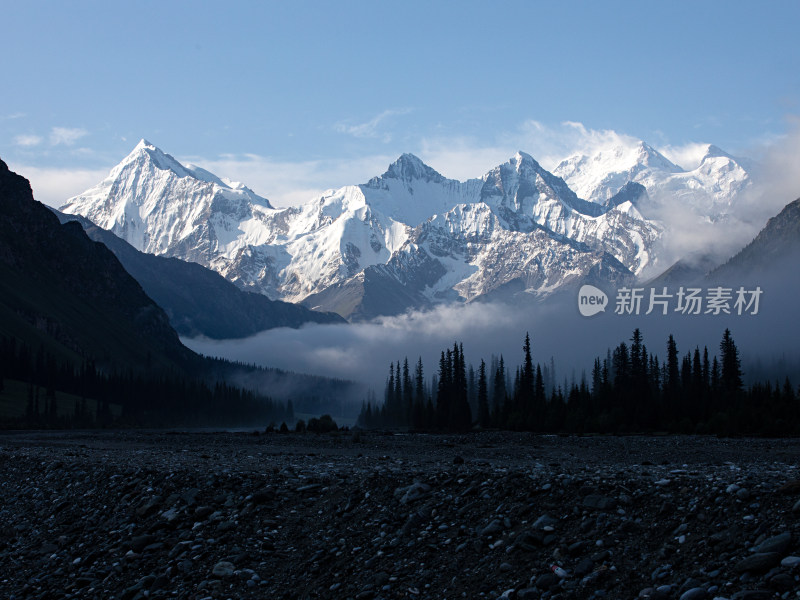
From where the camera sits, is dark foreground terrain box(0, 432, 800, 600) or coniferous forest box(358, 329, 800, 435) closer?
dark foreground terrain box(0, 432, 800, 600)

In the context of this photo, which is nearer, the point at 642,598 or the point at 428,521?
the point at 642,598

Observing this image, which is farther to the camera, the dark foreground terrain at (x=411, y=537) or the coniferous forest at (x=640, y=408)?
the coniferous forest at (x=640, y=408)

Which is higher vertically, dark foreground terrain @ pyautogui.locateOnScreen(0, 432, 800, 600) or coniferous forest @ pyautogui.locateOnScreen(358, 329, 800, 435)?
coniferous forest @ pyautogui.locateOnScreen(358, 329, 800, 435)

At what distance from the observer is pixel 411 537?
22906 mm

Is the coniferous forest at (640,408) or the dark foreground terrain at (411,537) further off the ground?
the coniferous forest at (640,408)

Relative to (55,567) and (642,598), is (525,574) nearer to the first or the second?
(642,598)

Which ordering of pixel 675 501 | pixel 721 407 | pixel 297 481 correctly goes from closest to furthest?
pixel 675 501 < pixel 297 481 < pixel 721 407

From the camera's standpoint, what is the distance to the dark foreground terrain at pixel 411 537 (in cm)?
1792

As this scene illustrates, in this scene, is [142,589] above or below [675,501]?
below

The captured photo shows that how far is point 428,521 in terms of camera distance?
23547 millimetres

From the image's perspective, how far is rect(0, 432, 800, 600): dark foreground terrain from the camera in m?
17.9

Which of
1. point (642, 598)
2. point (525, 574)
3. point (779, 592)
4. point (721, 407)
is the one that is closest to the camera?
point (779, 592)

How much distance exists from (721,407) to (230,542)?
9677cm

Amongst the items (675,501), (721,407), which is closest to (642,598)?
Answer: (675,501)
